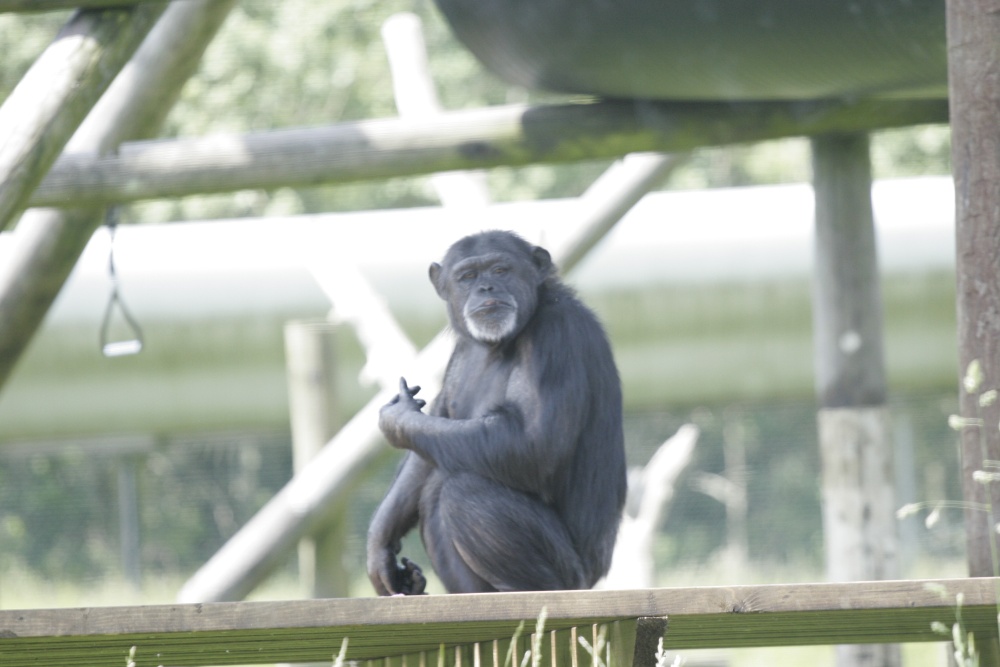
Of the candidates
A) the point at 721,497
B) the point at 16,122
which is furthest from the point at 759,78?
the point at 721,497

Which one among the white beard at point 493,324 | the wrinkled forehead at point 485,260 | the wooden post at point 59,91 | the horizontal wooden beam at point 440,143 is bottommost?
the white beard at point 493,324

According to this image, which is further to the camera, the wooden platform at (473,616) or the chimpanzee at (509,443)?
the chimpanzee at (509,443)

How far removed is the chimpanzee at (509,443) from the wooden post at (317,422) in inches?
105

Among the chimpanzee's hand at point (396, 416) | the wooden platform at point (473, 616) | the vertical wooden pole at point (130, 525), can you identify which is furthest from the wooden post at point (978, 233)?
the vertical wooden pole at point (130, 525)

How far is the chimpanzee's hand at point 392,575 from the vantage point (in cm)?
382

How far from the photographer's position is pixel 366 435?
6309mm

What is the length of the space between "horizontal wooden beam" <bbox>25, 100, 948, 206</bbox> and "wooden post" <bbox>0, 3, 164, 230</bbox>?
34.7 inches

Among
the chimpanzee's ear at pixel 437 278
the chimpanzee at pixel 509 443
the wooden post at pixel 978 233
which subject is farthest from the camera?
the chimpanzee's ear at pixel 437 278

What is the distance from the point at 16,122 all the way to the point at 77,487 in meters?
10.5

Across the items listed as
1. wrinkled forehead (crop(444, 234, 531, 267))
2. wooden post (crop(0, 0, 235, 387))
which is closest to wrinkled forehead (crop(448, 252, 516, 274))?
wrinkled forehead (crop(444, 234, 531, 267))

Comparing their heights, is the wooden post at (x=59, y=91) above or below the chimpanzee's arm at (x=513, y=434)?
above

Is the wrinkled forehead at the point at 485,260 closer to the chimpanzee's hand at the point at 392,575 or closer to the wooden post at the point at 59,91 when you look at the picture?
the chimpanzee's hand at the point at 392,575

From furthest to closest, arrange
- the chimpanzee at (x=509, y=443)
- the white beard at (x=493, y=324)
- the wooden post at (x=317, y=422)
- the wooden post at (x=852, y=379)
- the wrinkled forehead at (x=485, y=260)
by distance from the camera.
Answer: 1. the wooden post at (x=317, y=422)
2. the wooden post at (x=852, y=379)
3. the wrinkled forehead at (x=485, y=260)
4. the white beard at (x=493, y=324)
5. the chimpanzee at (x=509, y=443)

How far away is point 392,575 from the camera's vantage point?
3.84 metres
